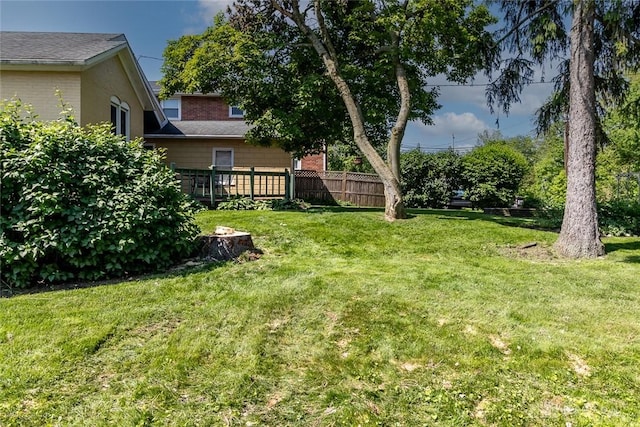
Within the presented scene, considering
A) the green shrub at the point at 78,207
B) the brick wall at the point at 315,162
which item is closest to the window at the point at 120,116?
the green shrub at the point at 78,207

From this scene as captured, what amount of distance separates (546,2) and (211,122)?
44.8 feet

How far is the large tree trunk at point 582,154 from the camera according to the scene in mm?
7434

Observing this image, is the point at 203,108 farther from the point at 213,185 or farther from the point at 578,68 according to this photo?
the point at 578,68

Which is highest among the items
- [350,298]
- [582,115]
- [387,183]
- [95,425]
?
[582,115]

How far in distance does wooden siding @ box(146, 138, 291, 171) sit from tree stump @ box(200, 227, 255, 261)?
10.8m

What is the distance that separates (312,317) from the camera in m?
4.22

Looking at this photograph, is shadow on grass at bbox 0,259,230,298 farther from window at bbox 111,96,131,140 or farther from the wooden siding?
the wooden siding

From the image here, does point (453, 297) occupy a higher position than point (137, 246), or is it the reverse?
point (137, 246)

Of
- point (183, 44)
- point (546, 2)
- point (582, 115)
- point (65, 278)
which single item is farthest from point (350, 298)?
point (183, 44)

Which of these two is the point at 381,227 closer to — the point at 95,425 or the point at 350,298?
the point at 350,298

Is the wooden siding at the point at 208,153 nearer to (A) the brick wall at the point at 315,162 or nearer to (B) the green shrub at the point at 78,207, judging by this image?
(A) the brick wall at the point at 315,162

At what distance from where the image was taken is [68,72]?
32.6 feet

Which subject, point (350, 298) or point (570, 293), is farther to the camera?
point (570, 293)

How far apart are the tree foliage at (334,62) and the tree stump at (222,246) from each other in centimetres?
492
